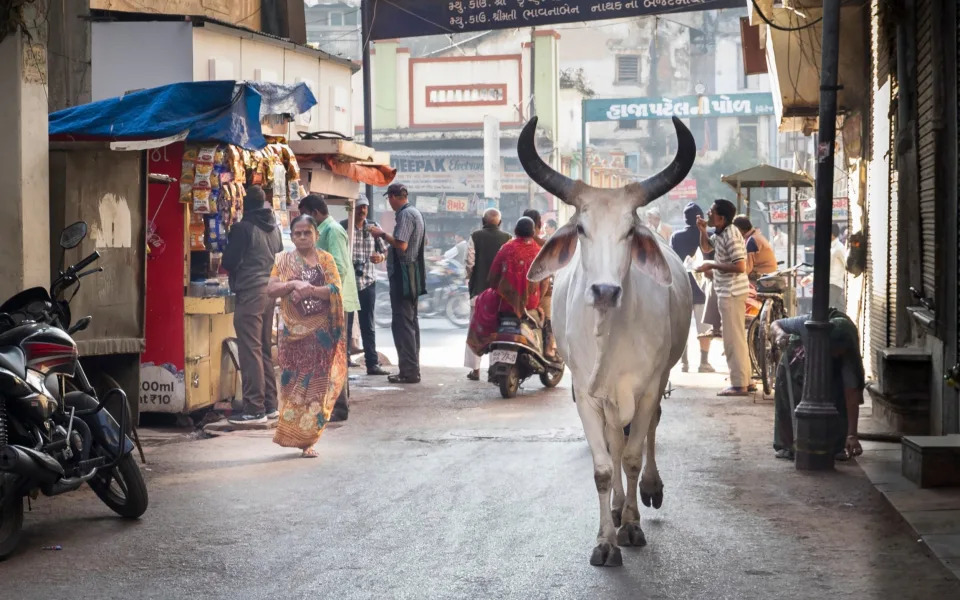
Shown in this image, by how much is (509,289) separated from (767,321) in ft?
8.43

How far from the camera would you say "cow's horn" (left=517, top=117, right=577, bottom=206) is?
6523 millimetres

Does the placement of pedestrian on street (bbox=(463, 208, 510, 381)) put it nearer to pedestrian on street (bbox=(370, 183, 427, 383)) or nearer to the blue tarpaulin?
pedestrian on street (bbox=(370, 183, 427, 383))

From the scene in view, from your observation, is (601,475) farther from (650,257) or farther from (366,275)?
(366,275)

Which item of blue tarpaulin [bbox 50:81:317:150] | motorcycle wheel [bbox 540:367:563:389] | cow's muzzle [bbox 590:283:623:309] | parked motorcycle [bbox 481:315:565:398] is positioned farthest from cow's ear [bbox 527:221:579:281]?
motorcycle wheel [bbox 540:367:563:389]

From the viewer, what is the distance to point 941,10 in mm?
8828

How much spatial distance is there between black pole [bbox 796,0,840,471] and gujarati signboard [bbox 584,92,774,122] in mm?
26792

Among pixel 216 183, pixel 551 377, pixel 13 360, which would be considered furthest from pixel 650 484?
pixel 551 377

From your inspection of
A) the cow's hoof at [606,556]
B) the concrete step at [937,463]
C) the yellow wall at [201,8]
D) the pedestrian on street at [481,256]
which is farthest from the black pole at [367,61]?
the cow's hoof at [606,556]

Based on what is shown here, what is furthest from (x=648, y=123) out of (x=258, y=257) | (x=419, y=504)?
(x=419, y=504)

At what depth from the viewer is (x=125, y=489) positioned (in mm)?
7051

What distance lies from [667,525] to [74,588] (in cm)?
308

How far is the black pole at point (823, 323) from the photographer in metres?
8.59

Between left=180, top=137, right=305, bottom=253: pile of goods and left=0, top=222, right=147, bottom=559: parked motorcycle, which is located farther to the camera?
left=180, top=137, right=305, bottom=253: pile of goods

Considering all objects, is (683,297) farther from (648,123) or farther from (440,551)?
(648,123)
